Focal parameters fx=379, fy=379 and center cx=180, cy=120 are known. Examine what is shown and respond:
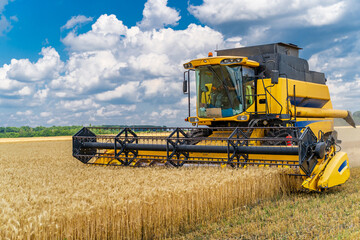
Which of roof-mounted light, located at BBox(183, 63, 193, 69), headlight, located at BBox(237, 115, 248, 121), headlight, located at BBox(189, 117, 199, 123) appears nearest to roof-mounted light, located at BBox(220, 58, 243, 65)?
roof-mounted light, located at BBox(183, 63, 193, 69)

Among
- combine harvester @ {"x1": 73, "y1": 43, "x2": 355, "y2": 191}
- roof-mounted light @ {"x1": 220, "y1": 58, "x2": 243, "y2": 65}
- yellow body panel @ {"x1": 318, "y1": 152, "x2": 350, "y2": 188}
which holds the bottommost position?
yellow body panel @ {"x1": 318, "y1": 152, "x2": 350, "y2": 188}

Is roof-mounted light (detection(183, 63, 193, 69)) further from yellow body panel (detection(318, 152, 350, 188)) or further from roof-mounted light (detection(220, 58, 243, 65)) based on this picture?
yellow body panel (detection(318, 152, 350, 188))

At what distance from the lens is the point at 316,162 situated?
6.20 metres

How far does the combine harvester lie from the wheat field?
0.68 metres

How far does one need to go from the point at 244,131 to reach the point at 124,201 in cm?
449

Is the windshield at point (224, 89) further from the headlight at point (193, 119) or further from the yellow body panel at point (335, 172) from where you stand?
the yellow body panel at point (335, 172)

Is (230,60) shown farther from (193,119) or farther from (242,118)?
(193,119)

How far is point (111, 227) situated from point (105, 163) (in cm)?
426

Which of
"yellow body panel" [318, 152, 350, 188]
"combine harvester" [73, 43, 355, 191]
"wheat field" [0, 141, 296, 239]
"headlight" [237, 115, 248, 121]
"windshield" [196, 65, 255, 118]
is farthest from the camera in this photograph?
"windshield" [196, 65, 255, 118]

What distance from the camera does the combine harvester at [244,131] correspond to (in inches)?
247

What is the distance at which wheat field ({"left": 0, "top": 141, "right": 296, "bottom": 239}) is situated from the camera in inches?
131

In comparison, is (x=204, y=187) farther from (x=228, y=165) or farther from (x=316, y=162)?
(x=316, y=162)

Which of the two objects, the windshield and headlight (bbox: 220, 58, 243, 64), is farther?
the windshield

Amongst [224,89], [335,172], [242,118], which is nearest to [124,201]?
[335,172]
